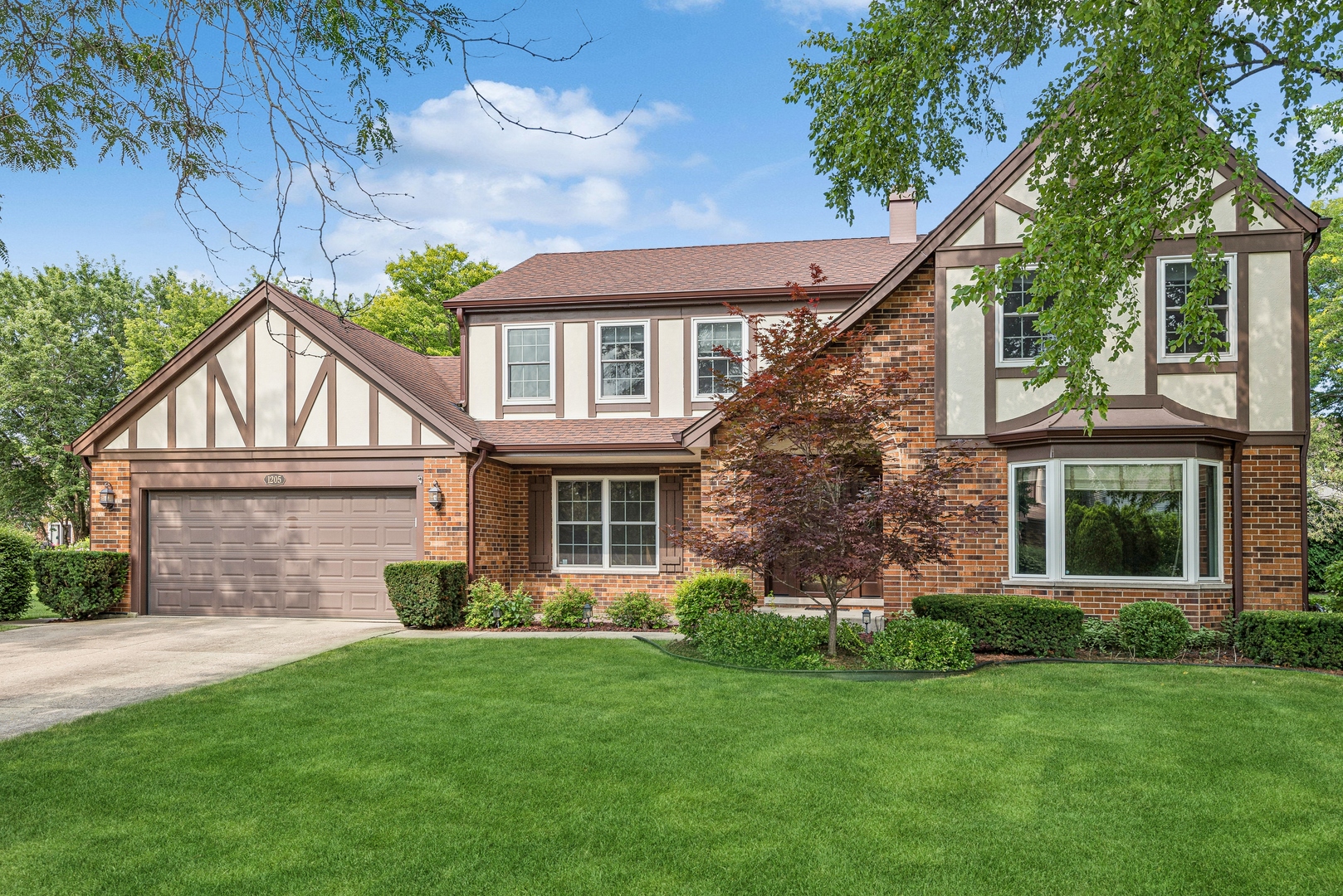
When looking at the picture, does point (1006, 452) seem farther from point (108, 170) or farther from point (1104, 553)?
point (108, 170)

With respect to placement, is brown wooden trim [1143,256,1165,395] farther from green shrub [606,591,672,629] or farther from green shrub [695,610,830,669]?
green shrub [606,591,672,629]

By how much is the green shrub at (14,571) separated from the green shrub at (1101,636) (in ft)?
55.0

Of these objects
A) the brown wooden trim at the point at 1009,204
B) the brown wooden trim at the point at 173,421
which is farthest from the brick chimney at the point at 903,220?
the brown wooden trim at the point at 173,421

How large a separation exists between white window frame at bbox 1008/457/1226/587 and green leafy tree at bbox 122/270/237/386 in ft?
81.7

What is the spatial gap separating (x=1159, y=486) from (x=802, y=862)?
29.1ft

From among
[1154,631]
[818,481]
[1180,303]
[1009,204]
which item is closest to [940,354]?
[1009,204]

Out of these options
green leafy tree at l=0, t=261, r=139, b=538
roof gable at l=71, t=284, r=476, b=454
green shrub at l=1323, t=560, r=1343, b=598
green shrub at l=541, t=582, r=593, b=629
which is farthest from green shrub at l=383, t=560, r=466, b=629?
green leafy tree at l=0, t=261, r=139, b=538

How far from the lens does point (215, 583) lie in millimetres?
14719

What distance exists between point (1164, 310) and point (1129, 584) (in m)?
3.73

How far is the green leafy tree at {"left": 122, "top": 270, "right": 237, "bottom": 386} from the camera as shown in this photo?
28969mm

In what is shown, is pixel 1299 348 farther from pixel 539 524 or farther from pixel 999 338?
pixel 539 524

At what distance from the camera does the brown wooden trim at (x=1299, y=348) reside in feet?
35.5

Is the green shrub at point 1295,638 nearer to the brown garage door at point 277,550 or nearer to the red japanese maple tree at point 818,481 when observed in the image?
the red japanese maple tree at point 818,481

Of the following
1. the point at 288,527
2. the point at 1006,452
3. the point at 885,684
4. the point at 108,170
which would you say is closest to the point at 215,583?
the point at 288,527
